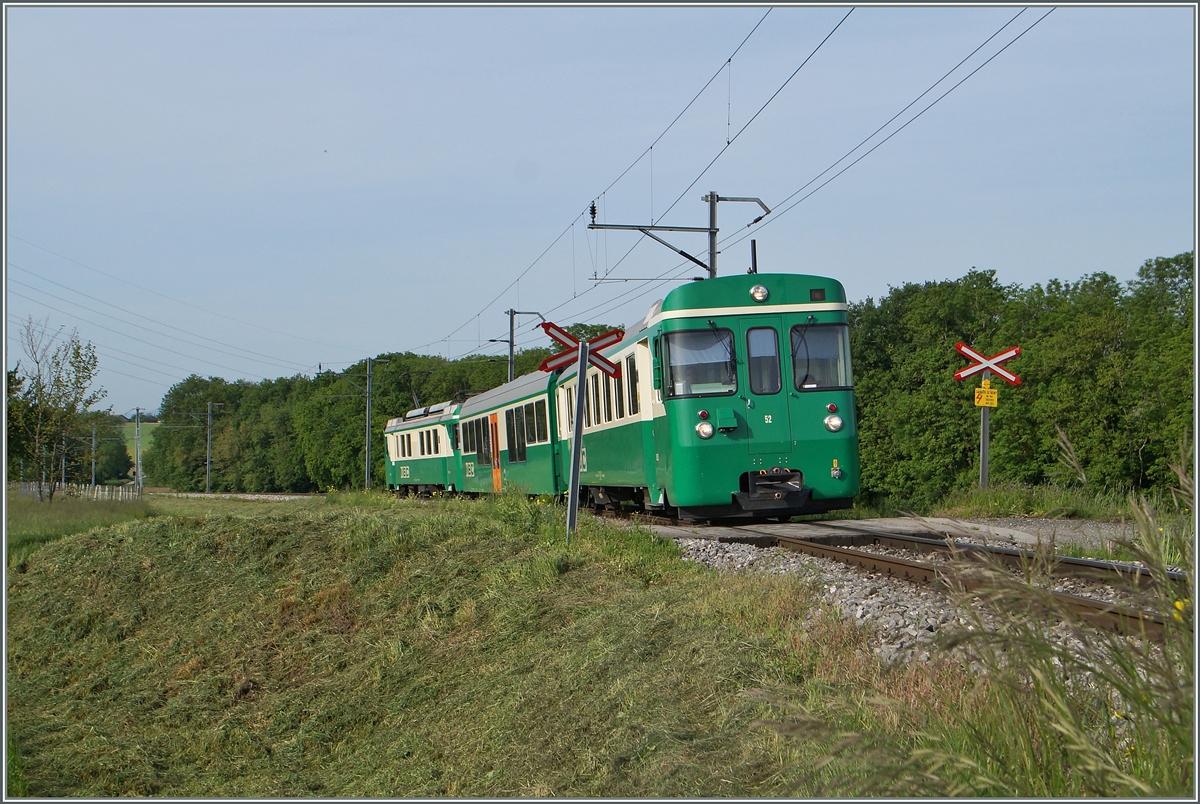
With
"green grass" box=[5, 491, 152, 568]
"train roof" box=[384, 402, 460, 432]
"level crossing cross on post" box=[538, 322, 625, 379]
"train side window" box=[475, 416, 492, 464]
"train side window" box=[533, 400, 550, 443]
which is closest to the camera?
"level crossing cross on post" box=[538, 322, 625, 379]

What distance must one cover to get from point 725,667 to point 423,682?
10.5ft

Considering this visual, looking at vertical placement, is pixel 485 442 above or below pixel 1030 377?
below

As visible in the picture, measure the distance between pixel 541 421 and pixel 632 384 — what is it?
6383 millimetres

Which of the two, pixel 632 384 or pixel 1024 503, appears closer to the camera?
pixel 632 384

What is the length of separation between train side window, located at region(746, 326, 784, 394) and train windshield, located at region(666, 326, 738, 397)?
245mm

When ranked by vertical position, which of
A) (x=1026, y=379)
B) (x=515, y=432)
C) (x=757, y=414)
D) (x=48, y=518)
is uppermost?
(x=1026, y=379)

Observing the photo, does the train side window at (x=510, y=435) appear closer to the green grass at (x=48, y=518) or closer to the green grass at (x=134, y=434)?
the green grass at (x=48, y=518)

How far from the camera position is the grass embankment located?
4.55 metres

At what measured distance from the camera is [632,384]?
15.1m

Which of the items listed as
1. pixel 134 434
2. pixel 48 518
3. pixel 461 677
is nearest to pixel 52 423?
pixel 48 518

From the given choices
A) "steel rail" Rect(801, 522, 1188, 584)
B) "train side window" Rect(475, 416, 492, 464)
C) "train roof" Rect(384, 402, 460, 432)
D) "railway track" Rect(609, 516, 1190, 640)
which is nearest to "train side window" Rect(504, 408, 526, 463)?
"train side window" Rect(475, 416, 492, 464)

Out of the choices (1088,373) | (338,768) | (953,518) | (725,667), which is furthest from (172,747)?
(1088,373)

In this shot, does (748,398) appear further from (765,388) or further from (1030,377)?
(1030,377)

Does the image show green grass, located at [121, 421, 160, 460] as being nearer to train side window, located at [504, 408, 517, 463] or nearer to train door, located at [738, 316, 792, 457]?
train side window, located at [504, 408, 517, 463]
